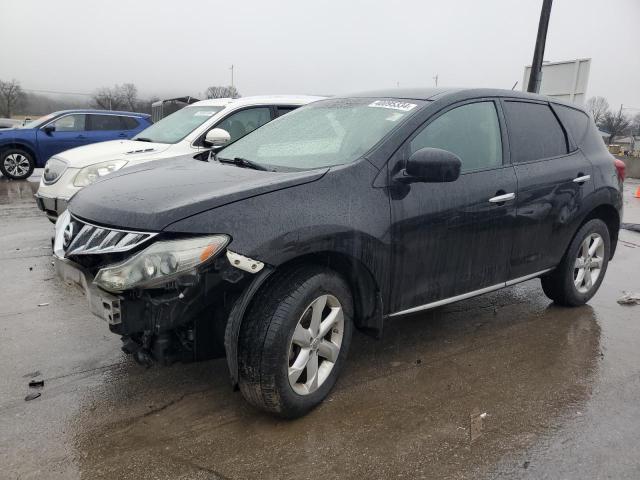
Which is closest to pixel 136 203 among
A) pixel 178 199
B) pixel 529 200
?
pixel 178 199

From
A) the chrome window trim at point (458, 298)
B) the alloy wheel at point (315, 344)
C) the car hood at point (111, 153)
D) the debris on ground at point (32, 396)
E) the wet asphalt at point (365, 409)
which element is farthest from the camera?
the car hood at point (111, 153)

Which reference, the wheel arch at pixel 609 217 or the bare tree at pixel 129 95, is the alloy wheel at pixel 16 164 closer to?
the wheel arch at pixel 609 217

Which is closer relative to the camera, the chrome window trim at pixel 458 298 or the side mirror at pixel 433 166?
the side mirror at pixel 433 166

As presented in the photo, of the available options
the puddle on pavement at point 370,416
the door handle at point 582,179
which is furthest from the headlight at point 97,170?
the door handle at point 582,179

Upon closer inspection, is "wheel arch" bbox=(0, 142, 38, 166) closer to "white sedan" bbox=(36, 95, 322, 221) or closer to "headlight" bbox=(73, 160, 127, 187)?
"white sedan" bbox=(36, 95, 322, 221)

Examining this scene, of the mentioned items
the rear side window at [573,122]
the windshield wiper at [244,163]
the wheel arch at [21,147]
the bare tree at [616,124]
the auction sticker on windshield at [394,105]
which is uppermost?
the auction sticker on windshield at [394,105]

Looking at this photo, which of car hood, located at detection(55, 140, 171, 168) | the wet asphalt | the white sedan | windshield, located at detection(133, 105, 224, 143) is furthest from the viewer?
windshield, located at detection(133, 105, 224, 143)

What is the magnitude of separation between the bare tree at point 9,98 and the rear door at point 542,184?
151ft

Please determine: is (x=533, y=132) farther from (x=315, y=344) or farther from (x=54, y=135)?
(x=54, y=135)

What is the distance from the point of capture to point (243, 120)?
22.9ft

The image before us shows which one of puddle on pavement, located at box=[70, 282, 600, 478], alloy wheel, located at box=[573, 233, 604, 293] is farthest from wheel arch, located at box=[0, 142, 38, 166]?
alloy wheel, located at box=[573, 233, 604, 293]

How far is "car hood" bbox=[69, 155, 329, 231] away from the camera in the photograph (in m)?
2.54

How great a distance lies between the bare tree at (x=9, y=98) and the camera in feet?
143

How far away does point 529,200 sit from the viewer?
388 centimetres
